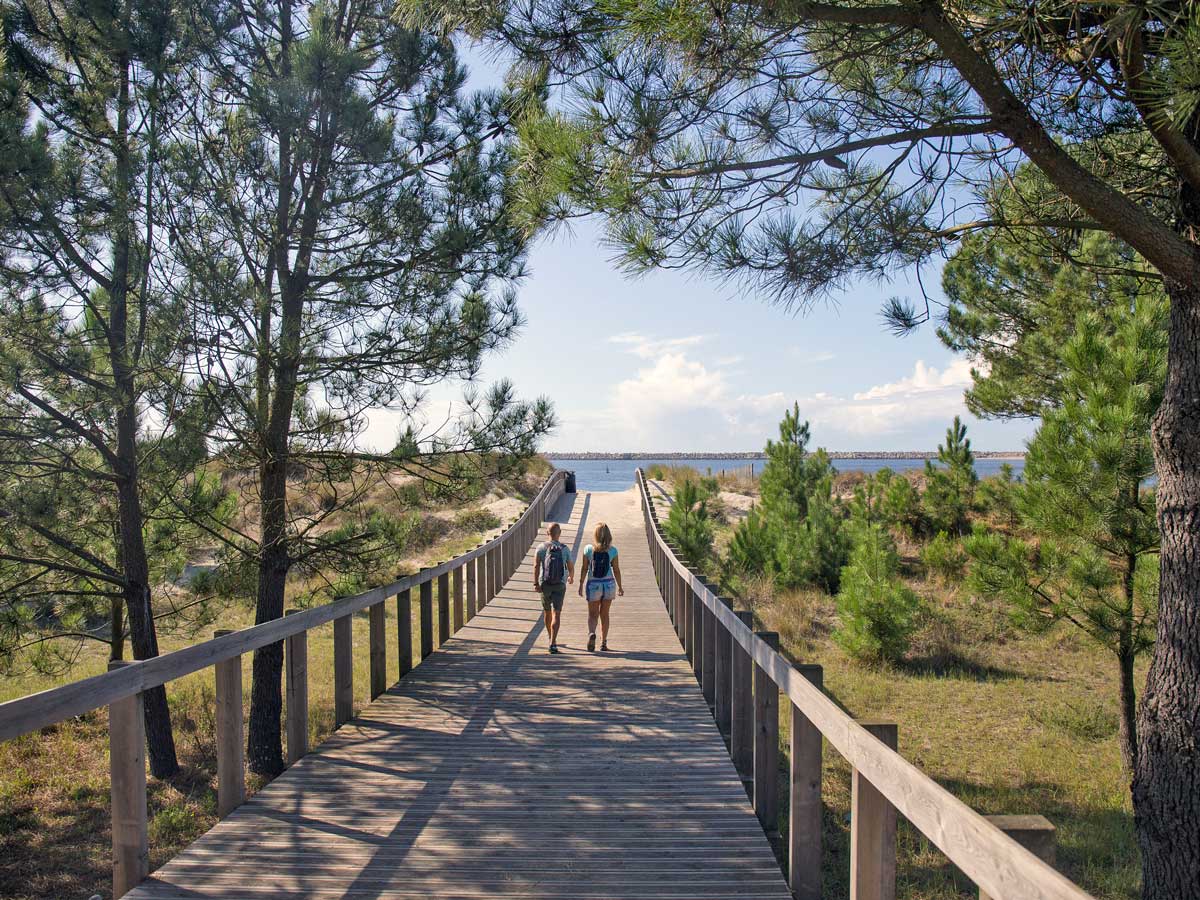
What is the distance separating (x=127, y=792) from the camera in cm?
347

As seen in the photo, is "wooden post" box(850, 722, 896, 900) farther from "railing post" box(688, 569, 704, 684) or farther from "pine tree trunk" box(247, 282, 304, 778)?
"pine tree trunk" box(247, 282, 304, 778)

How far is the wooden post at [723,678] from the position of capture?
5.96 m

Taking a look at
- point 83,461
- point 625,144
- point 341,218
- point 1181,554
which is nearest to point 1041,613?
point 1181,554

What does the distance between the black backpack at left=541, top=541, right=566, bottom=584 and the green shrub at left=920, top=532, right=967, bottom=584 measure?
7045 mm

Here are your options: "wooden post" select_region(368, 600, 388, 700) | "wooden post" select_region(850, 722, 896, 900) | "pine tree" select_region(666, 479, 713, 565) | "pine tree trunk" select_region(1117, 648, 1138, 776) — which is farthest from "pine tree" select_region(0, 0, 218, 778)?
"pine tree" select_region(666, 479, 713, 565)

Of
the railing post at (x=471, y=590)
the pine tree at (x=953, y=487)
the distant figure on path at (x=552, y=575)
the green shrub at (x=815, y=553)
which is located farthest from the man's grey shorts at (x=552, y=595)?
the pine tree at (x=953, y=487)

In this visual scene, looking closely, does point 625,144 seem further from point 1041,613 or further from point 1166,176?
point 1041,613

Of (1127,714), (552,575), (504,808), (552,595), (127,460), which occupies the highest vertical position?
(127,460)

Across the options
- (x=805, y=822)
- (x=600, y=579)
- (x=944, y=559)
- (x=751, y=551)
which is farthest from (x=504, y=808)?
(x=751, y=551)

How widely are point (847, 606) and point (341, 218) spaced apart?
7.76 metres

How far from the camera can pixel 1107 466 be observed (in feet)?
23.0

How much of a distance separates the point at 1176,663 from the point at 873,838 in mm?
2154

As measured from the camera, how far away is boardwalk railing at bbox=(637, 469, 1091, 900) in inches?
77.9

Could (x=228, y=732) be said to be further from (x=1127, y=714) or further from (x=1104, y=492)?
(x=1127, y=714)
